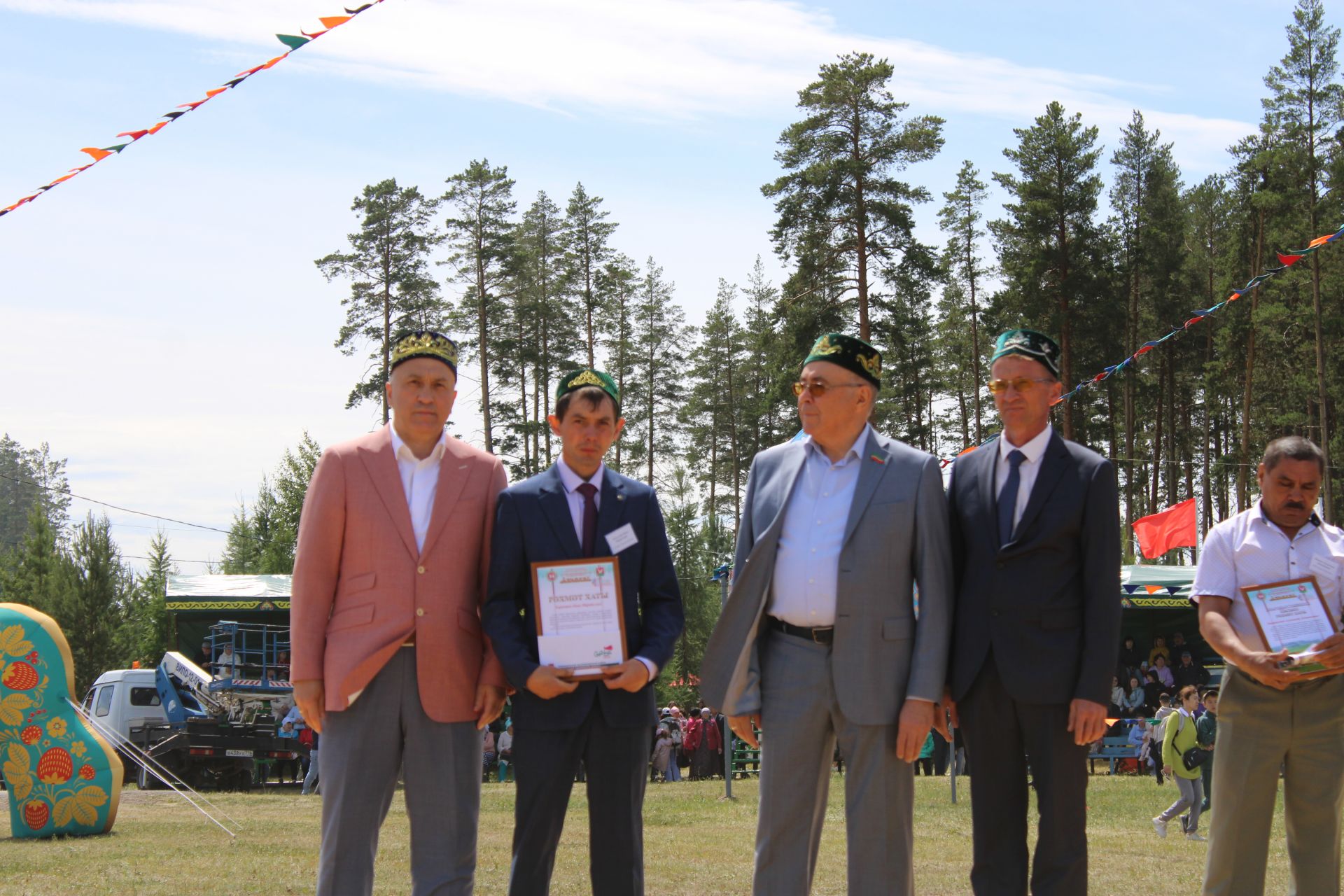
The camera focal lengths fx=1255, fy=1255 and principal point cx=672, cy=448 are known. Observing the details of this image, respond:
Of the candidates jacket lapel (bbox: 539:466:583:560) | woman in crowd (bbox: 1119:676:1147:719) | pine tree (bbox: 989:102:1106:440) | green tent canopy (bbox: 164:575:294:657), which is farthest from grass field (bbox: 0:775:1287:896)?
pine tree (bbox: 989:102:1106:440)

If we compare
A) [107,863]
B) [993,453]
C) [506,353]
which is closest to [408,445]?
[993,453]

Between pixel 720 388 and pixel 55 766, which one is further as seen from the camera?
pixel 720 388

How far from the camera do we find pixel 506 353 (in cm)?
3978

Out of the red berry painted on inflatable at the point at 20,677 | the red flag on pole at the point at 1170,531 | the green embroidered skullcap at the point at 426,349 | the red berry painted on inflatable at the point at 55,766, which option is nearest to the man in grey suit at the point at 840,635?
the green embroidered skullcap at the point at 426,349

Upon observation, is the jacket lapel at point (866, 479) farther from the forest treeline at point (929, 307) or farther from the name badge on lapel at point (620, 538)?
the forest treeline at point (929, 307)

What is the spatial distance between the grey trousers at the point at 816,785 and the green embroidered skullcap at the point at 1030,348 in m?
1.33

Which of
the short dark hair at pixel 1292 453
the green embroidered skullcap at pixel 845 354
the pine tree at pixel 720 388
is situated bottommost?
the short dark hair at pixel 1292 453

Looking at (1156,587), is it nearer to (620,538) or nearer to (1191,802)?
(1191,802)

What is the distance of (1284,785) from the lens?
5027 millimetres

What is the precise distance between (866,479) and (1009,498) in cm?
54

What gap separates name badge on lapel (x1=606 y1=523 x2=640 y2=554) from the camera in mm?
4664

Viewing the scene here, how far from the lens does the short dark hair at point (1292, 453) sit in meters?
5.14

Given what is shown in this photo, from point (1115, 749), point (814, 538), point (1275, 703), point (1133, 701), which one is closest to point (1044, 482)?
point (814, 538)

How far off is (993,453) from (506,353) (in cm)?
3575
